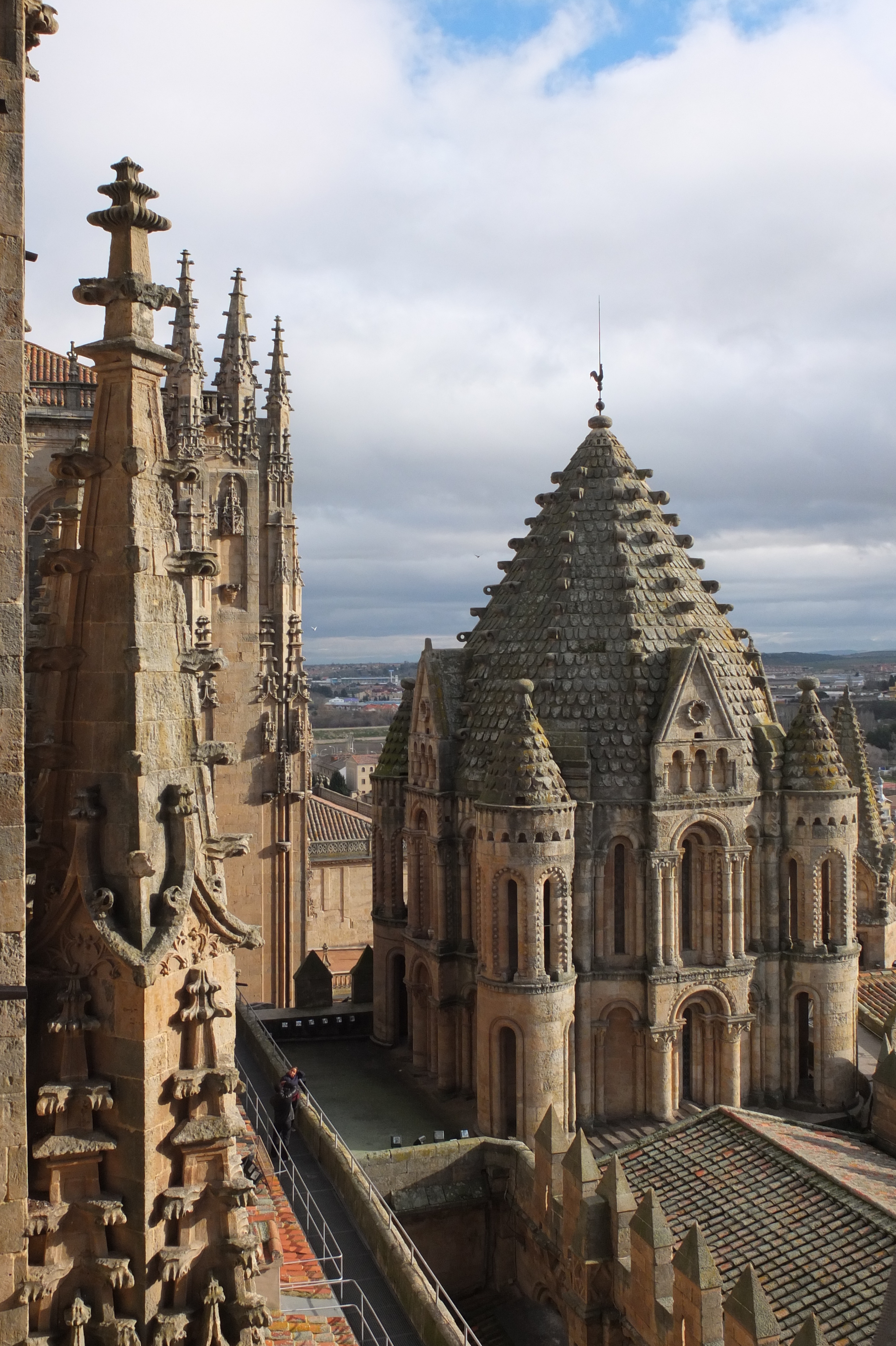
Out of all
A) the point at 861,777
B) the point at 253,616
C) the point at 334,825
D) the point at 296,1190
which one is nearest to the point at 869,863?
the point at 861,777

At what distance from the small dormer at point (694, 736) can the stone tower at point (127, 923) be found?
19.6 metres

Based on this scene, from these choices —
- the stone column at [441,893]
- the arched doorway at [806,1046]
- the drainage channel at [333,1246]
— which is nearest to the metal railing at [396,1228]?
the drainage channel at [333,1246]

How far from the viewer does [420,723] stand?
32375 millimetres

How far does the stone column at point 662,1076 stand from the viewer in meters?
28.3

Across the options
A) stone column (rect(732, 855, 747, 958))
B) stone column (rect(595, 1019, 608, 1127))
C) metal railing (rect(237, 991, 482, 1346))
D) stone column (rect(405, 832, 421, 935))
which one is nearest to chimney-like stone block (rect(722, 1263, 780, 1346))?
metal railing (rect(237, 991, 482, 1346))

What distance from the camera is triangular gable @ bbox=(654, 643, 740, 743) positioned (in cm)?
A: 2856

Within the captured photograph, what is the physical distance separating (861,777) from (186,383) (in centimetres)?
2951

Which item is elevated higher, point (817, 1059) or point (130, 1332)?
point (130, 1332)

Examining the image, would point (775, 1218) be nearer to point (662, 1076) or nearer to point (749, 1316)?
point (749, 1316)

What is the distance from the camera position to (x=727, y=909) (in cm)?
2941

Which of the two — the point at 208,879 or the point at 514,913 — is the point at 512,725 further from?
the point at 208,879

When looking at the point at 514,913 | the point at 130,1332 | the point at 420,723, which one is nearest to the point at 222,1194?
the point at 130,1332

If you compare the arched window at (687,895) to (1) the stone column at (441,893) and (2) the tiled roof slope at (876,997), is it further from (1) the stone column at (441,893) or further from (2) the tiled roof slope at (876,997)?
(2) the tiled roof slope at (876,997)

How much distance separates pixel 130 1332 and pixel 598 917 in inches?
812
